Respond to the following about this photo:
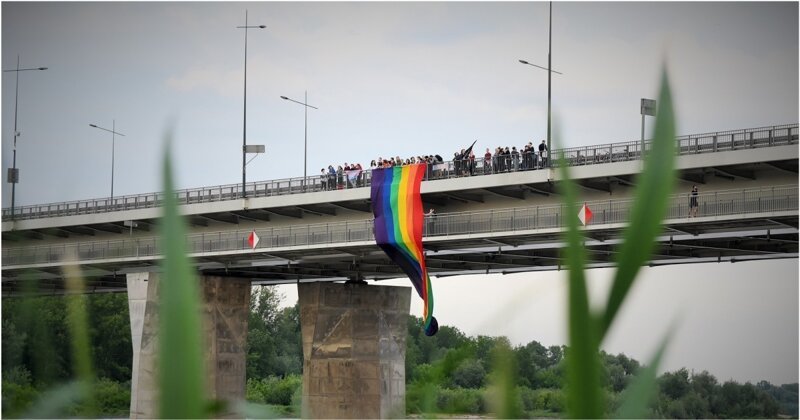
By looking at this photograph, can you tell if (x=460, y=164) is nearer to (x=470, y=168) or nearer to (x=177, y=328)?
(x=470, y=168)

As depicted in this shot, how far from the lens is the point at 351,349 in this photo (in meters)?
57.4

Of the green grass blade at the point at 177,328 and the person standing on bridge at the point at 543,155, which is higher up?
the person standing on bridge at the point at 543,155

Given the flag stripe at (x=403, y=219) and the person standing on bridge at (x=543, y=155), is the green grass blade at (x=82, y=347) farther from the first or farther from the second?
the flag stripe at (x=403, y=219)

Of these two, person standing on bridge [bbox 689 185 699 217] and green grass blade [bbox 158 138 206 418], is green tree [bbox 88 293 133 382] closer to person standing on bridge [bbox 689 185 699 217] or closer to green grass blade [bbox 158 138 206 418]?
green grass blade [bbox 158 138 206 418]

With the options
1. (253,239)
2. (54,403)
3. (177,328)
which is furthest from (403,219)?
(177,328)

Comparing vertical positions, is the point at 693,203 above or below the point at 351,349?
above

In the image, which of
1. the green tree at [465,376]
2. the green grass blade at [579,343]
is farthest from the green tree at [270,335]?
the green grass blade at [579,343]

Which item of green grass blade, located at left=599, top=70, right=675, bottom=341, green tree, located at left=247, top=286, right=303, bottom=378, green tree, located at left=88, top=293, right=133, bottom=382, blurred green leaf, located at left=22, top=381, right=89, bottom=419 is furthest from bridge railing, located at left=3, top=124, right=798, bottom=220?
green grass blade, located at left=599, top=70, right=675, bottom=341

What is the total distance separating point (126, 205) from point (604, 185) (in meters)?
24.3

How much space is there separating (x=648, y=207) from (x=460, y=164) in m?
46.3

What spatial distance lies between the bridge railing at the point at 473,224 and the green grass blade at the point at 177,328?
3021cm

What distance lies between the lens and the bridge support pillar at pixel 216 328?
56438mm

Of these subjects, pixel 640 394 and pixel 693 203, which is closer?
pixel 640 394

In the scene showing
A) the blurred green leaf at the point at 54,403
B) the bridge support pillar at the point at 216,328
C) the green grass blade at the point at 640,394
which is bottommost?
the bridge support pillar at the point at 216,328
